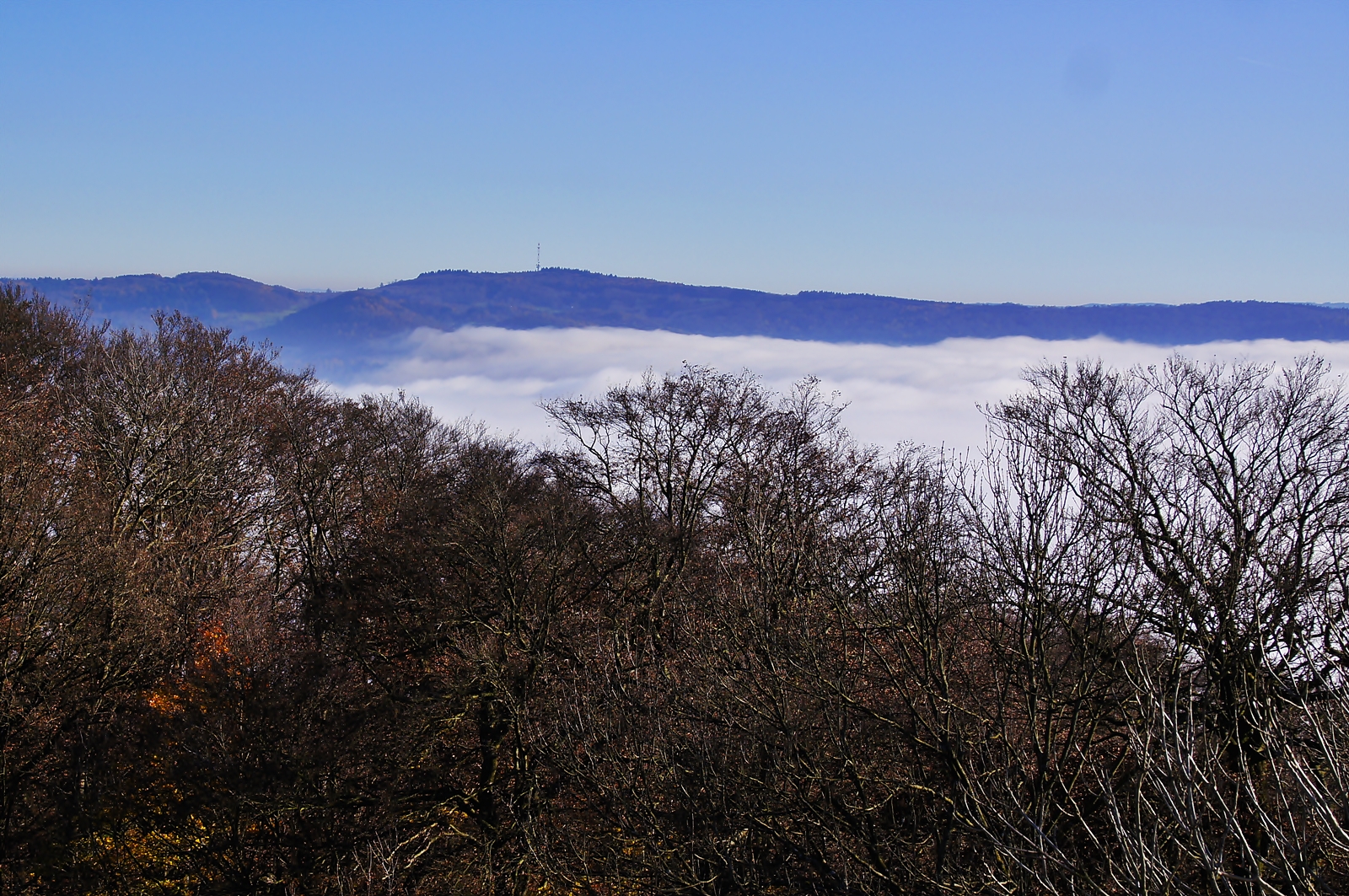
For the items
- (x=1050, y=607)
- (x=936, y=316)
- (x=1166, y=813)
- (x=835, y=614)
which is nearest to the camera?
(x=1166, y=813)

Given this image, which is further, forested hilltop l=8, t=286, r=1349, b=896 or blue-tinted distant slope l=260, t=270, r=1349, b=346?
blue-tinted distant slope l=260, t=270, r=1349, b=346

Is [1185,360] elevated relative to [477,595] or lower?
elevated

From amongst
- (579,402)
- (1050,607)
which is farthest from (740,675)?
(579,402)

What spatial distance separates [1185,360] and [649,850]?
51.4 ft

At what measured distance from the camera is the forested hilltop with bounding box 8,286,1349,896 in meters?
11.2

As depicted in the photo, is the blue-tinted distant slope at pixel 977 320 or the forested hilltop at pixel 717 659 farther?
the blue-tinted distant slope at pixel 977 320

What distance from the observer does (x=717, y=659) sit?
45.3 feet

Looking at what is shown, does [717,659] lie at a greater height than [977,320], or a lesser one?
lesser

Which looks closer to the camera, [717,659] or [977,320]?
[717,659]

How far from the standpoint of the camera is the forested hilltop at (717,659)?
1118 centimetres

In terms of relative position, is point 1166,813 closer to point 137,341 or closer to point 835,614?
point 835,614

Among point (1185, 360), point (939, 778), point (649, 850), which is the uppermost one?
point (1185, 360)

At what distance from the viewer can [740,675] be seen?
1319 centimetres

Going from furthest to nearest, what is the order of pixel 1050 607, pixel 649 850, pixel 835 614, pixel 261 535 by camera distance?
pixel 261 535 < pixel 835 614 < pixel 649 850 < pixel 1050 607
